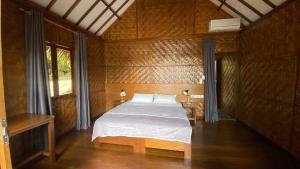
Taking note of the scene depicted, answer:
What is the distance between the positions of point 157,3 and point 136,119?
360 centimetres

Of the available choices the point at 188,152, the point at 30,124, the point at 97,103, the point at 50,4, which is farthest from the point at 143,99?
the point at 50,4

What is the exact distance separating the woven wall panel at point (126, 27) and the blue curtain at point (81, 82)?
50.6 inches

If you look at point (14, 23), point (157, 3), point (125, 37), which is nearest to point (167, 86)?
point (125, 37)

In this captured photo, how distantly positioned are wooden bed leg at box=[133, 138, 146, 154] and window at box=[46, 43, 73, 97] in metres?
2.00

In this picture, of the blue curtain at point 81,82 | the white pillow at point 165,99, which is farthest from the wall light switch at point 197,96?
the blue curtain at point 81,82

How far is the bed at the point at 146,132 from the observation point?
256cm

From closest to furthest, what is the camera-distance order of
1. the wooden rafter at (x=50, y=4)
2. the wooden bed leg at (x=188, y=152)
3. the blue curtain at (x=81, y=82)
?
the wooden bed leg at (x=188, y=152)
the wooden rafter at (x=50, y=4)
the blue curtain at (x=81, y=82)

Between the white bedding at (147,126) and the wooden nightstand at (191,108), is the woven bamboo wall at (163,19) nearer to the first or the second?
the wooden nightstand at (191,108)

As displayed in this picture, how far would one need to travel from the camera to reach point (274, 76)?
3.04m

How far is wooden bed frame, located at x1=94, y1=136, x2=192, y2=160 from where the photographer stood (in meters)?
2.57

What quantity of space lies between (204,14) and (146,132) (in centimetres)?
369

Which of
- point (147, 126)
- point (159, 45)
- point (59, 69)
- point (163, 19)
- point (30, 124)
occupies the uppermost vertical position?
point (163, 19)

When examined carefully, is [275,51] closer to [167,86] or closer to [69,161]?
[167,86]

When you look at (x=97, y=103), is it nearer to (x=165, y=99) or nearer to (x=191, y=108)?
(x=165, y=99)
